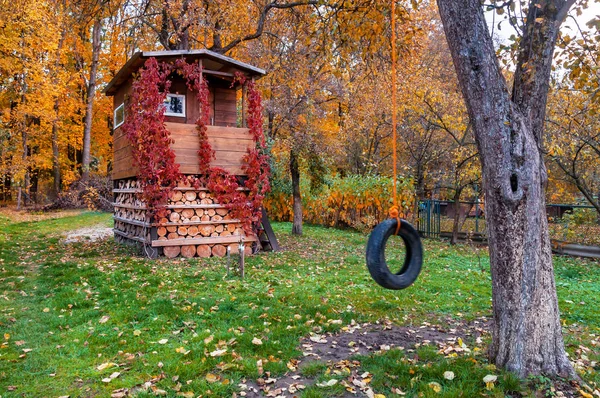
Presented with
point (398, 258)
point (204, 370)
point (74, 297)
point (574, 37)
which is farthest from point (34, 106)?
point (574, 37)

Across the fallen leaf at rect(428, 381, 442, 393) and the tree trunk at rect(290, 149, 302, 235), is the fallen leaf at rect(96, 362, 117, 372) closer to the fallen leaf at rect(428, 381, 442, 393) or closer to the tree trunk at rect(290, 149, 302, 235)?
the fallen leaf at rect(428, 381, 442, 393)

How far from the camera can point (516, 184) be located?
346 centimetres

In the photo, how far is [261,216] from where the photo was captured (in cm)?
1067

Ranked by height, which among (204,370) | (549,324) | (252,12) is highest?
(252,12)

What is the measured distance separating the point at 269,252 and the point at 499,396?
24.8ft

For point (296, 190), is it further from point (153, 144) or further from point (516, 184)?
point (516, 184)

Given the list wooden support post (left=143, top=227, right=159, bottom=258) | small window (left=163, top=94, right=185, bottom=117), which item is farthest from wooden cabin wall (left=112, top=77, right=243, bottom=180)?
wooden support post (left=143, top=227, right=159, bottom=258)

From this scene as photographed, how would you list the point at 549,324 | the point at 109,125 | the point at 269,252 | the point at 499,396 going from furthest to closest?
the point at 109,125 < the point at 269,252 < the point at 549,324 < the point at 499,396

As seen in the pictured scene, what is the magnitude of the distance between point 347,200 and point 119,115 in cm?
894

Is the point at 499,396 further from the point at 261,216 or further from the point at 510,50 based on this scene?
the point at 261,216

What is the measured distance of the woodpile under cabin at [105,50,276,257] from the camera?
9.35 meters

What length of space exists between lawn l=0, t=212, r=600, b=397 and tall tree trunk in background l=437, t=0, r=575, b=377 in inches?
11.8

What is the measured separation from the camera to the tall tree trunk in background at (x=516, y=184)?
3463mm

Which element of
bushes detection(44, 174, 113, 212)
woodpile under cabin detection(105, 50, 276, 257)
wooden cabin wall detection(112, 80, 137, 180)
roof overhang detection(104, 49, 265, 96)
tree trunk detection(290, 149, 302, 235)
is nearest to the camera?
woodpile under cabin detection(105, 50, 276, 257)
